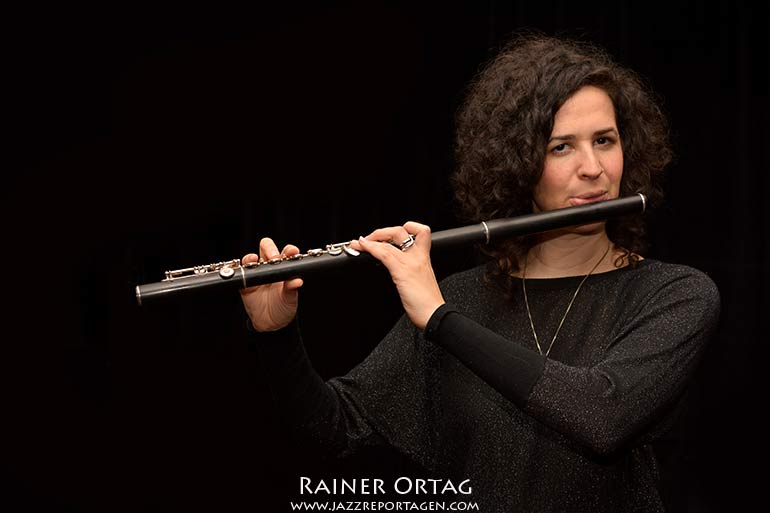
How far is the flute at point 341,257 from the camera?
142 cm

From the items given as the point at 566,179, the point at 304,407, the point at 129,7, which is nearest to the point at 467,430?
the point at 304,407

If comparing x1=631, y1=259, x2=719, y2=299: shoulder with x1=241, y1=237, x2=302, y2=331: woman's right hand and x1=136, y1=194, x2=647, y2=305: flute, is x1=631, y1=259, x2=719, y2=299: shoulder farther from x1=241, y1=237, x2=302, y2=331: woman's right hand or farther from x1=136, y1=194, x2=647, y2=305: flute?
x1=241, y1=237, x2=302, y2=331: woman's right hand

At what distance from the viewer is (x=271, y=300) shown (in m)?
1.52

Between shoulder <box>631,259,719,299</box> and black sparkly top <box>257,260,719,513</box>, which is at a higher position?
shoulder <box>631,259,719,299</box>

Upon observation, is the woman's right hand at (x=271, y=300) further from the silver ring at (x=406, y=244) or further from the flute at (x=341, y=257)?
the silver ring at (x=406, y=244)

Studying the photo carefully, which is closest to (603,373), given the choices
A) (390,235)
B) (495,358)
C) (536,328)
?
(495,358)

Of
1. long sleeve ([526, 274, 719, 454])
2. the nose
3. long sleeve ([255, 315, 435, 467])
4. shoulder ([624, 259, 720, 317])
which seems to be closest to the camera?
long sleeve ([526, 274, 719, 454])

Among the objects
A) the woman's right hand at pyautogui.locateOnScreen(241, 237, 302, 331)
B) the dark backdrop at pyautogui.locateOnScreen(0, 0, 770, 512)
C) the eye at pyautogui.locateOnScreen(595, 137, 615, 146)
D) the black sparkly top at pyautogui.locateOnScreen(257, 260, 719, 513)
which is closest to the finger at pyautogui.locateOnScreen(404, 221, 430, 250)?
the black sparkly top at pyautogui.locateOnScreen(257, 260, 719, 513)

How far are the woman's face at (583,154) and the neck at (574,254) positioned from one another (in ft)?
0.27

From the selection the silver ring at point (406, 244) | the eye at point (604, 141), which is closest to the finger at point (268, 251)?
the silver ring at point (406, 244)

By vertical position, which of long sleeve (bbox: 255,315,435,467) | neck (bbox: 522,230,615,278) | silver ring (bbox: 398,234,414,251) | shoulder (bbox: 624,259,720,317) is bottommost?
long sleeve (bbox: 255,315,435,467)

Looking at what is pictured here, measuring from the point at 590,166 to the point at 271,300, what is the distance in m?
0.62

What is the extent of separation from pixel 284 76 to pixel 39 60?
0.76 metres

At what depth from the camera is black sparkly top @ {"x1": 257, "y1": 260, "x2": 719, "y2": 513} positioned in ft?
4.02
